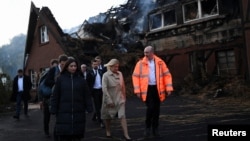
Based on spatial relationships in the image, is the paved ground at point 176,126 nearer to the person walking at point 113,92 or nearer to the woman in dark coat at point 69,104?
the person walking at point 113,92

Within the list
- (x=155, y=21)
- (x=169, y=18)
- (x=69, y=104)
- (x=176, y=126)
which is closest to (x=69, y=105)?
(x=69, y=104)

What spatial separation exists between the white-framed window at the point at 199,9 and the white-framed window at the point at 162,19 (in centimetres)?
122

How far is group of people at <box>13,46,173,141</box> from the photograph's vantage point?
5.71 meters

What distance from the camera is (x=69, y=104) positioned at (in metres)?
5.70

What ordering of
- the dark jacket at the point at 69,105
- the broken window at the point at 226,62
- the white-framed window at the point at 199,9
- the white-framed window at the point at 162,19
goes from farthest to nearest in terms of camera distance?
the white-framed window at the point at 162,19 → the white-framed window at the point at 199,9 → the broken window at the point at 226,62 → the dark jacket at the point at 69,105

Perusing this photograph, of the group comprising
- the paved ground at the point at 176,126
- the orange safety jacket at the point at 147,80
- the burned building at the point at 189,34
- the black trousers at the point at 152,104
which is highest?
the burned building at the point at 189,34

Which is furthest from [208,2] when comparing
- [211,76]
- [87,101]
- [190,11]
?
[87,101]

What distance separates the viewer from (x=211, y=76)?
19344mm

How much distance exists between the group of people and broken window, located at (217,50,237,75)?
37.7ft

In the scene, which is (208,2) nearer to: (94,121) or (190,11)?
(190,11)

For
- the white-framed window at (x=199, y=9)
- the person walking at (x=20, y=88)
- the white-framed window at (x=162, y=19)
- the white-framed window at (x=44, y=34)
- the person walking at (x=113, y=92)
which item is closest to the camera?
the person walking at (x=113, y=92)

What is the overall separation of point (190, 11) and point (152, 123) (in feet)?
51.6

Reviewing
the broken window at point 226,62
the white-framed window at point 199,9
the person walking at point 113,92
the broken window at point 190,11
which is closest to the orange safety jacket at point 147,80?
the person walking at point 113,92

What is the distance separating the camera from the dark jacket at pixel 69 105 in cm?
565
